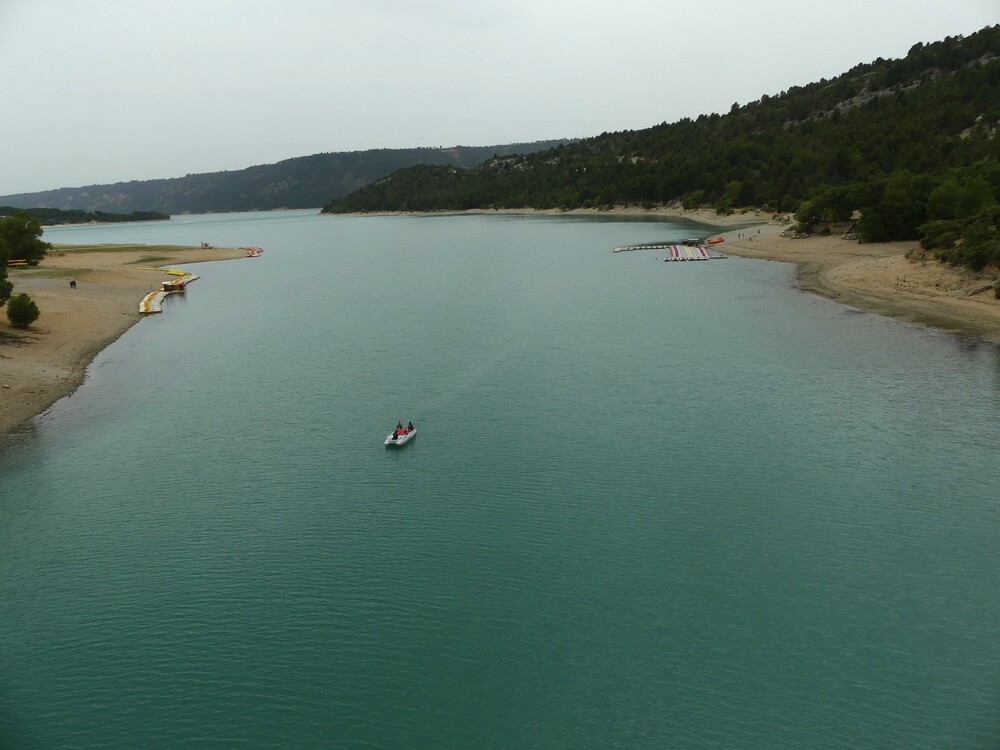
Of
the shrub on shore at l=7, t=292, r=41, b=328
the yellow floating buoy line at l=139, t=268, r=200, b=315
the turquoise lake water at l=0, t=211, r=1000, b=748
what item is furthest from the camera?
the yellow floating buoy line at l=139, t=268, r=200, b=315

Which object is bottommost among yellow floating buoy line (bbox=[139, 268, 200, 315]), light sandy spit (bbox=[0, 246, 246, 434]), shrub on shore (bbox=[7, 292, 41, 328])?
yellow floating buoy line (bbox=[139, 268, 200, 315])

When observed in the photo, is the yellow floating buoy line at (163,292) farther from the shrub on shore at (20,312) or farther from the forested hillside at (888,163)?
the forested hillside at (888,163)

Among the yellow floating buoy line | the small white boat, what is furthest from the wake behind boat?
the yellow floating buoy line

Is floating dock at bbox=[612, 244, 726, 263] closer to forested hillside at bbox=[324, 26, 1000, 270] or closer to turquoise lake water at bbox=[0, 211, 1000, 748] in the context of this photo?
forested hillside at bbox=[324, 26, 1000, 270]

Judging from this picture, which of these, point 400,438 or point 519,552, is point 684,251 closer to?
point 400,438

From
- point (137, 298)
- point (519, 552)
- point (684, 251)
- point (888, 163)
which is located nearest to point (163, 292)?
point (137, 298)

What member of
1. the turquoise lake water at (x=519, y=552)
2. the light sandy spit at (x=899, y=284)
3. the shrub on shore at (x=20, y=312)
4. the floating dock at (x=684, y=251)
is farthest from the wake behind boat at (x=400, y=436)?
the floating dock at (x=684, y=251)

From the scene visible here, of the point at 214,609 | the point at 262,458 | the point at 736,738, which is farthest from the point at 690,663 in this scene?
the point at 262,458
